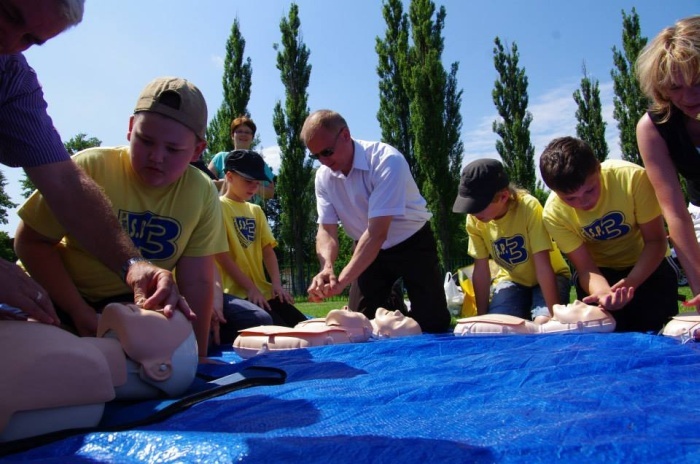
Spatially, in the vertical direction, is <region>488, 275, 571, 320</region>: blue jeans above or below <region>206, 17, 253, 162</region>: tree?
below

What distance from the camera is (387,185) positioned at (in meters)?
3.21

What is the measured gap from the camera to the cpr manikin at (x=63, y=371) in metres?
1.03

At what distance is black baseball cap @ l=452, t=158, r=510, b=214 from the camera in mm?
3164

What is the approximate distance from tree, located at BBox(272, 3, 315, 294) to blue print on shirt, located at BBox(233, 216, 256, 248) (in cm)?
1282

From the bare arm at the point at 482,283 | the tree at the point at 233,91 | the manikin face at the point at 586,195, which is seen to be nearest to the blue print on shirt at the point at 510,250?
the bare arm at the point at 482,283

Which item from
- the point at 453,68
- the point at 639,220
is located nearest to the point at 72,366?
the point at 639,220

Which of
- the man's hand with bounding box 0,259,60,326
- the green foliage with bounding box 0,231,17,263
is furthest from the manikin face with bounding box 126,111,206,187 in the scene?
the green foliage with bounding box 0,231,17,263

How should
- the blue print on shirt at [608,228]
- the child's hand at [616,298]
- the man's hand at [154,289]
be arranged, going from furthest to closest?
1. the blue print on shirt at [608,228]
2. the child's hand at [616,298]
3. the man's hand at [154,289]

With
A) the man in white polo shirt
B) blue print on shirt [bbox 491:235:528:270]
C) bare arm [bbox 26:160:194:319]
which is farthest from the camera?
blue print on shirt [bbox 491:235:528:270]

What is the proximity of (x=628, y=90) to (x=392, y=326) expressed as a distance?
48.3 ft

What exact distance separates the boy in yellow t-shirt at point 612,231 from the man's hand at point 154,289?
1.83 m

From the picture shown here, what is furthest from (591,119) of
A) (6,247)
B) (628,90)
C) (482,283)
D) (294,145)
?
(6,247)

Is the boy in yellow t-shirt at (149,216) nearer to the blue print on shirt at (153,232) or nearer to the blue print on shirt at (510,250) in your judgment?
the blue print on shirt at (153,232)

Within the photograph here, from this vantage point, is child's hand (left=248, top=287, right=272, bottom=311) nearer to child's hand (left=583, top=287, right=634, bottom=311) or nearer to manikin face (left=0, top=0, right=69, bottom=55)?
child's hand (left=583, top=287, right=634, bottom=311)
